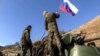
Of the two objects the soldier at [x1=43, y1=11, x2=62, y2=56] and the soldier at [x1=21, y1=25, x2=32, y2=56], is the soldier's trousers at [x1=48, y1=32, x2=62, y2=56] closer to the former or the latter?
the soldier at [x1=43, y1=11, x2=62, y2=56]

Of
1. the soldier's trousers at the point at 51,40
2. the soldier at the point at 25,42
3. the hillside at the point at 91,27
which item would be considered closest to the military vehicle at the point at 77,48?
the soldier's trousers at the point at 51,40

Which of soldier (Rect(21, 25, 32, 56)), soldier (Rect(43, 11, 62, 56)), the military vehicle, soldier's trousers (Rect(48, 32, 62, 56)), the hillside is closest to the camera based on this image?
the military vehicle

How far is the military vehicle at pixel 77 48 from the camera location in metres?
7.53

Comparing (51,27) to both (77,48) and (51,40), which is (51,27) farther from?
(77,48)

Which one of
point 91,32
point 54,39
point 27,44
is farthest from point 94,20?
point 54,39

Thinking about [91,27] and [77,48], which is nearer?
[77,48]

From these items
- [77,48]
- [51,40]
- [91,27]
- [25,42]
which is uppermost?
[91,27]

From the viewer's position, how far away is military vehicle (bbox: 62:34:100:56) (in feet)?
24.7

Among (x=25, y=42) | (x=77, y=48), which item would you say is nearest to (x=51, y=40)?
(x=77, y=48)

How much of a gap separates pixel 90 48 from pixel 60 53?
0.98 m

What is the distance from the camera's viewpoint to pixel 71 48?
Answer: 26.2 ft

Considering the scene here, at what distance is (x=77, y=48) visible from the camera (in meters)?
7.66

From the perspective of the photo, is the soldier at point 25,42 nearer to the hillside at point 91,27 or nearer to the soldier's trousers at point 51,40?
the soldier's trousers at point 51,40

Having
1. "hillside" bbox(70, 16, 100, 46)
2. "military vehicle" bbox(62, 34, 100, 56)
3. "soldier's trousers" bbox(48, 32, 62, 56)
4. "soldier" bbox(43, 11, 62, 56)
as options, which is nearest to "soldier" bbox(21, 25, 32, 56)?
"soldier" bbox(43, 11, 62, 56)
